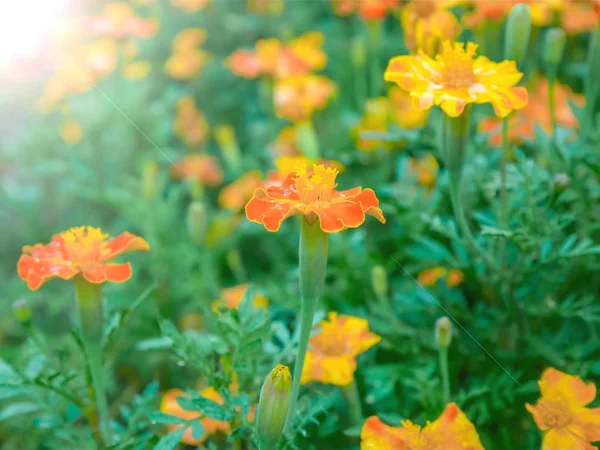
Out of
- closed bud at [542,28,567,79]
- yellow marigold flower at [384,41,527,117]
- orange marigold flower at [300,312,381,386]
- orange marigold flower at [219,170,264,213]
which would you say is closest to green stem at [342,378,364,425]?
orange marigold flower at [300,312,381,386]

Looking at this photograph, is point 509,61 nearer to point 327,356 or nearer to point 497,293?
point 497,293

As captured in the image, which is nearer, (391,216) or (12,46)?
(391,216)

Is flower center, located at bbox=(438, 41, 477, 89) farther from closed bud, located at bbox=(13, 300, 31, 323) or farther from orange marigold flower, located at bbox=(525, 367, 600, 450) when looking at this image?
closed bud, located at bbox=(13, 300, 31, 323)

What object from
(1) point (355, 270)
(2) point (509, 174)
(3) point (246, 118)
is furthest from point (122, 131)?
(2) point (509, 174)

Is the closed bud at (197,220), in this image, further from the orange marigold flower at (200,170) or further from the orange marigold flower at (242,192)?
the orange marigold flower at (200,170)

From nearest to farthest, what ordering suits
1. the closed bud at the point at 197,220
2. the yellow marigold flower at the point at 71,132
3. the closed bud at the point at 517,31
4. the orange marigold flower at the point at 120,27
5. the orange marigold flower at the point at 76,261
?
the orange marigold flower at the point at 76,261
the closed bud at the point at 517,31
the closed bud at the point at 197,220
the orange marigold flower at the point at 120,27
the yellow marigold flower at the point at 71,132

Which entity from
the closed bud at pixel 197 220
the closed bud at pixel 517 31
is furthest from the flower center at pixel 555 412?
the closed bud at pixel 197 220
